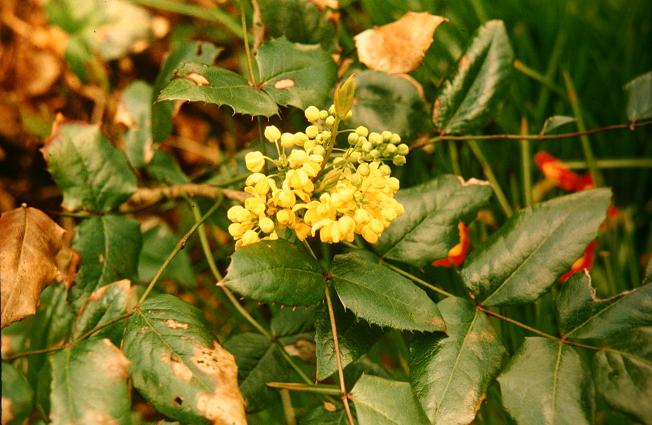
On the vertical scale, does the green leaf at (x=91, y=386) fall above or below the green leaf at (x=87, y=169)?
below

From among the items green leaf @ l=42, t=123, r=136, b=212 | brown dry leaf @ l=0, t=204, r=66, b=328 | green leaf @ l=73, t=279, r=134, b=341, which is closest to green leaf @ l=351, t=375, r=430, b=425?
green leaf @ l=73, t=279, r=134, b=341

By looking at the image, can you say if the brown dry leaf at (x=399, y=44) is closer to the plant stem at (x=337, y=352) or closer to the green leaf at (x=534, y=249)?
the green leaf at (x=534, y=249)

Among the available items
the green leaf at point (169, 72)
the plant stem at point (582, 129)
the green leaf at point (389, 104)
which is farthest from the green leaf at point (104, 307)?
the plant stem at point (582, 129)

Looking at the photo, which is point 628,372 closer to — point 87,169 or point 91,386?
point 91,386

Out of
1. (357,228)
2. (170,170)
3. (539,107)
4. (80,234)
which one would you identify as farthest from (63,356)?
(539,107)

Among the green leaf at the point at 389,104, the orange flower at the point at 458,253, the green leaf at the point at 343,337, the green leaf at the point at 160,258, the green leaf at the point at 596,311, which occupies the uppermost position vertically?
the green leaf at the point at 389,104

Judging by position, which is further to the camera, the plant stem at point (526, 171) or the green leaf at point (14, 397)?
the plant stem at point (526, 171)

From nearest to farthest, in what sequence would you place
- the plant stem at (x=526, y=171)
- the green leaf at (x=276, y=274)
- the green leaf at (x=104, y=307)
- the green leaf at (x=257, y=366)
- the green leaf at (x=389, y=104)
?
the green leaf at (x=276, y=274) < the green leaf at (x=104, y=307) < the green leaf at (x=257, y=366) < the green leaf at (x=389, y=104) < the plant stem at (x=526, y=171)

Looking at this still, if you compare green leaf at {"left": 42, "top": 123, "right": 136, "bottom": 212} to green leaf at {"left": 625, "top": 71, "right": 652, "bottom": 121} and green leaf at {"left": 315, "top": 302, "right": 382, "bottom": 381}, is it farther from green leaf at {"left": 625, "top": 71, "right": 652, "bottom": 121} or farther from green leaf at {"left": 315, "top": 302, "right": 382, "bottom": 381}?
green leaf at {"left": 625, "top": 71, "right": 652, "bottom": 121}
